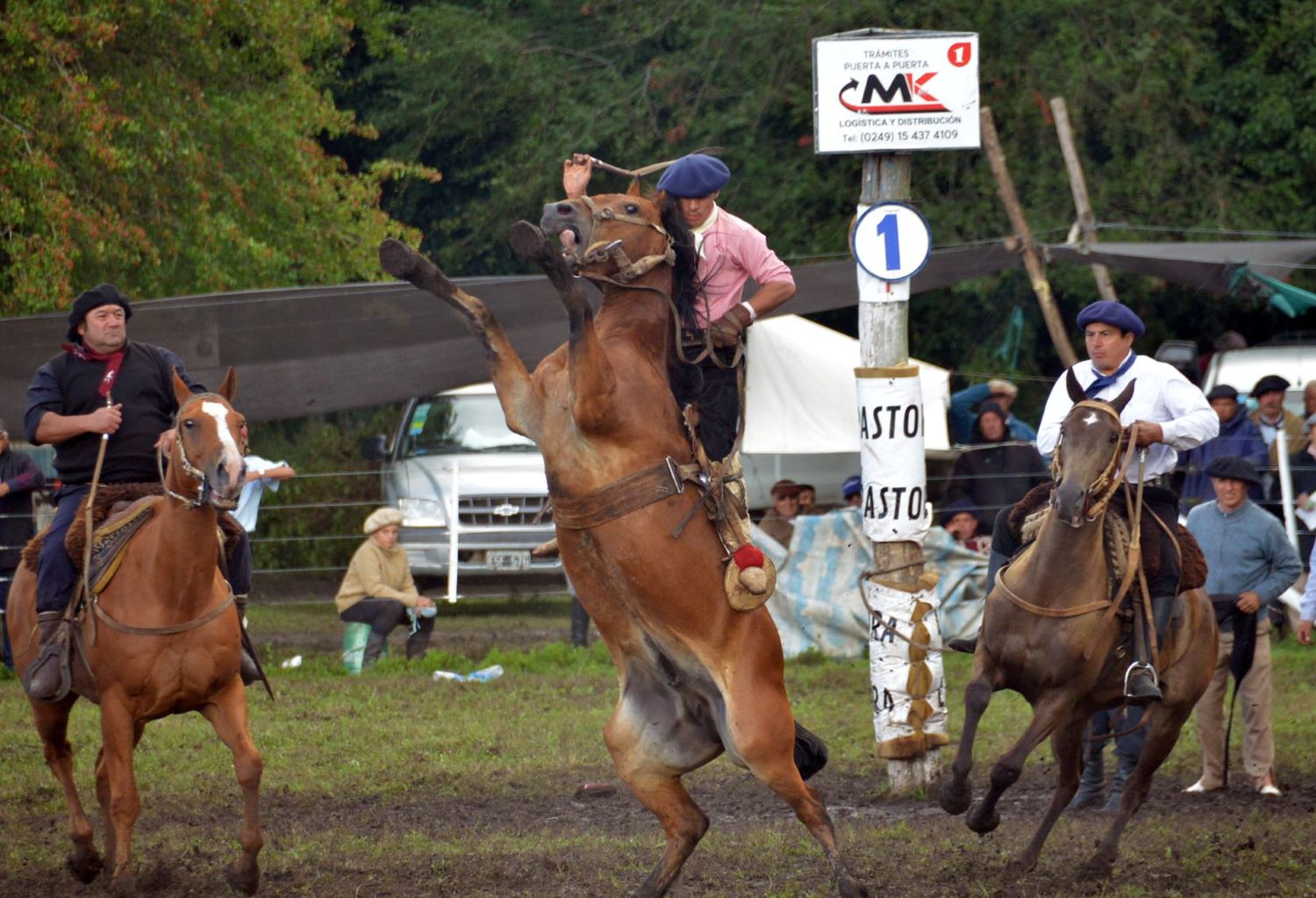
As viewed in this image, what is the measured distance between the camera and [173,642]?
700 centimetres

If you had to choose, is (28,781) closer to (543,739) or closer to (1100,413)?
(543,739)

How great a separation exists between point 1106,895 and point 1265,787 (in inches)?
124

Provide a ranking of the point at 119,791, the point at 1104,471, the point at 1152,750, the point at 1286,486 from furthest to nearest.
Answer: the point at 1286,486 → the point at 1152,750 → the point at 1104,471 → the point at 119,791

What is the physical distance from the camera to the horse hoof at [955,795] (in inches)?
290

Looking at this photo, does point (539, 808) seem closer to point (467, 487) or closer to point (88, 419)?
point (88, 419)

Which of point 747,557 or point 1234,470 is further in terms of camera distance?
point 1234,470

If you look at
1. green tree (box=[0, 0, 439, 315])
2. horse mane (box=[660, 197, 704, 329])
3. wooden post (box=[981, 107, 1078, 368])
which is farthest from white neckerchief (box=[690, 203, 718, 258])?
wooden post (box=[981, 107, 1078, 368])

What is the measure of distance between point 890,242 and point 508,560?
719cm

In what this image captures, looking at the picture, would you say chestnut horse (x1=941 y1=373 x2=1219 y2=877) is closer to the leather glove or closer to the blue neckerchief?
the blue neckerchief

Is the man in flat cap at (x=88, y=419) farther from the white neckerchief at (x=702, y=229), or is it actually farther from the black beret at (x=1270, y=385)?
the black beret at (x=1270, y=385)

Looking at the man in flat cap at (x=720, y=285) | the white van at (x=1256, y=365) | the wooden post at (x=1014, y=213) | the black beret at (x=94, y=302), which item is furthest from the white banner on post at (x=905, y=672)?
the white van at (x=1256, y=365)

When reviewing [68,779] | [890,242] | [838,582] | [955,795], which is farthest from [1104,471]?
[838,582]

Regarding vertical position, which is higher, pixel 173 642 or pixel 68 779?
pixel 173 642

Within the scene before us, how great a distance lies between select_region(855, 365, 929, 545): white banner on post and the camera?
8984 millimetres
